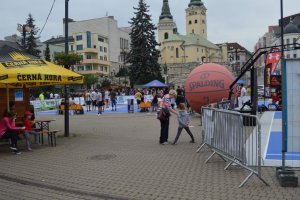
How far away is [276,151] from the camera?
10.9 meters

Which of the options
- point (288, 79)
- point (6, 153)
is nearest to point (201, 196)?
point (288, 79)

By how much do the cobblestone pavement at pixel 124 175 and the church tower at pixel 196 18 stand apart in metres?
139

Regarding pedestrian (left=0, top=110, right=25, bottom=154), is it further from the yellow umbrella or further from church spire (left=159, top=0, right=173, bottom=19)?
church spire (left=159, top=0, right=173, bottom=19)

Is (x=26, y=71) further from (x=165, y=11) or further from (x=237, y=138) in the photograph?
(x=165, y=11)

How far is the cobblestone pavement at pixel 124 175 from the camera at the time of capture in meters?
7.14

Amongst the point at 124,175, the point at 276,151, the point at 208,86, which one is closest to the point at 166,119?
the point at 276,151

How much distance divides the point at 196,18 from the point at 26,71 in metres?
141

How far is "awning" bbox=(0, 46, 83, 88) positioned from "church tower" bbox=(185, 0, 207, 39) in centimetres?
13731

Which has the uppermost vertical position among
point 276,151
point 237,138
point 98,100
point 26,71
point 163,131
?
point 26,71

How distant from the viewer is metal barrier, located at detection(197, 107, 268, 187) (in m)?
7.56

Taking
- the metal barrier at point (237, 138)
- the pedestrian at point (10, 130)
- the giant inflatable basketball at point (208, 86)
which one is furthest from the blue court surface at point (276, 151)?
the pedestrian at point (10, 130)

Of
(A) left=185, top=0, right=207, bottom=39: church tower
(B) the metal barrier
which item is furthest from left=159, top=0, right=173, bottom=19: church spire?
(B) the metal barrier

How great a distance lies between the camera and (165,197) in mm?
6906

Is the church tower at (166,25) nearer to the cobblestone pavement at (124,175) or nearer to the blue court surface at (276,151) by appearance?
the blue court surface at (276,151)
